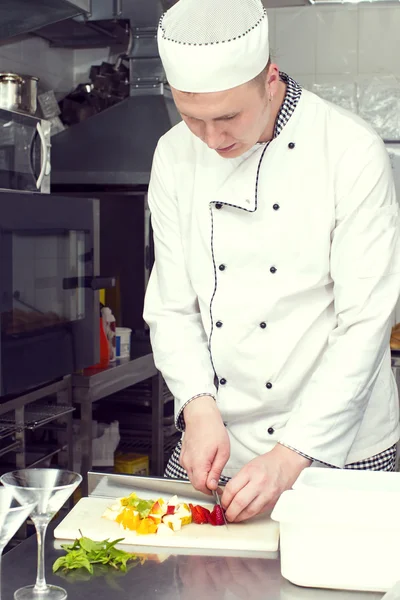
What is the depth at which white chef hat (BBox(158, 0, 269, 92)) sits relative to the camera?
141 cm

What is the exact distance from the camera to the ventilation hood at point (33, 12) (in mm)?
2613

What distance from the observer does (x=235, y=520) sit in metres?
1.41

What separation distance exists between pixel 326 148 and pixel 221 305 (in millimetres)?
362

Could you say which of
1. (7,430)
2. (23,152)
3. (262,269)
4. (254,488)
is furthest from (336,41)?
(254,488)

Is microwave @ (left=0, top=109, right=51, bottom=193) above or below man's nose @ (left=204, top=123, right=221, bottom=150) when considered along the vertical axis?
above

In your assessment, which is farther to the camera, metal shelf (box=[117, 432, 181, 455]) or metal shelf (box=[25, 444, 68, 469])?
metal shelf (box=[117, 432, 181, 455])

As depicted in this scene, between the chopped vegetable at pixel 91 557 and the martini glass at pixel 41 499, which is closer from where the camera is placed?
the martini glass at pixel 41 499

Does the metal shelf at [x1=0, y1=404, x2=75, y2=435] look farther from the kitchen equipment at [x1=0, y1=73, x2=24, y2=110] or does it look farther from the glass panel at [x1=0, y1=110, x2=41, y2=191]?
the kitchen equipment at [x1=0, y1=73, x2=24, y2=110]

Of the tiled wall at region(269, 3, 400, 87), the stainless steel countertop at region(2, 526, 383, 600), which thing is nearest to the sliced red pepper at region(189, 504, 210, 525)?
the stainless steel countertop at region(2, 526, 383, 600)

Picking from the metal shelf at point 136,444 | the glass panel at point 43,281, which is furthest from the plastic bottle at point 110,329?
the metal shelf at point 136,444

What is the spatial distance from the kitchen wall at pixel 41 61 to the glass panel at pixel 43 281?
1.28 m

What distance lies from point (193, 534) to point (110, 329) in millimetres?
1750

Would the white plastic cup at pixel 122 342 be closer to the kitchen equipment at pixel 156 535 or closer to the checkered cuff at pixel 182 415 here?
the checkered cuff at pixel 182 415

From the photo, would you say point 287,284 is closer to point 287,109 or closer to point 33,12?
point 287,109
